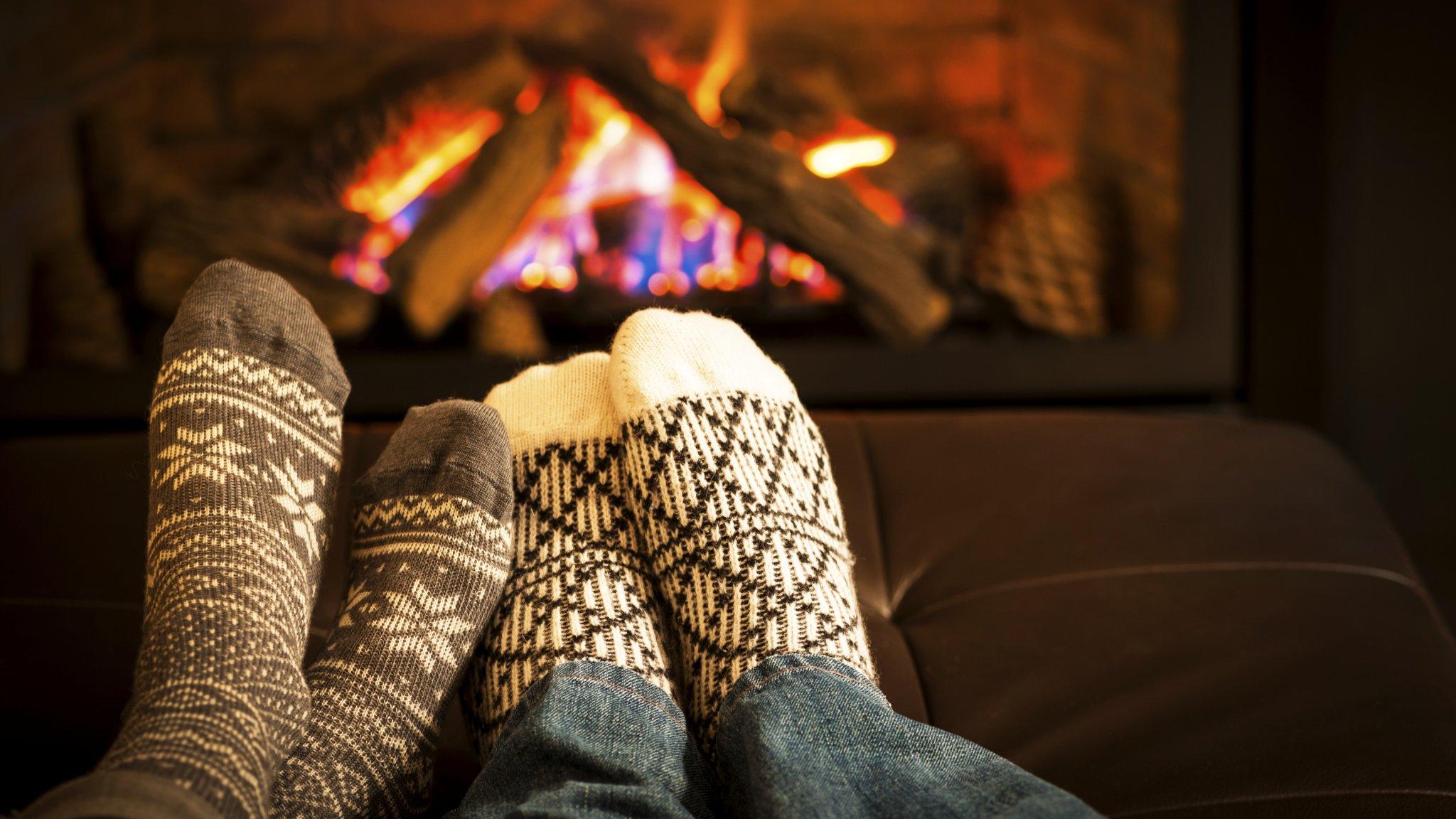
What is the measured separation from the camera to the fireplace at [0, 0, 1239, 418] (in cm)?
138

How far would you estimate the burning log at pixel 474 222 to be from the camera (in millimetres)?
1364

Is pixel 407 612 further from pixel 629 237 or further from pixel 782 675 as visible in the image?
pixel 629 237

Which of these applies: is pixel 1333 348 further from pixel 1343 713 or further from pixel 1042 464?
pixel 1343 713

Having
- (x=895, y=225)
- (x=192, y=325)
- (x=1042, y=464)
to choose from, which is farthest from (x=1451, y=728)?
(x=895, y=225)

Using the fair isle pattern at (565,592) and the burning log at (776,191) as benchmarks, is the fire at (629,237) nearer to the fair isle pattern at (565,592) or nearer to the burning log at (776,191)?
the burning log at (776,191)

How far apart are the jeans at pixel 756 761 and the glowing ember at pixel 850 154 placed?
0.98m

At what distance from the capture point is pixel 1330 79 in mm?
1392

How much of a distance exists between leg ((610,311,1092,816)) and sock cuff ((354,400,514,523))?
0.30 ft

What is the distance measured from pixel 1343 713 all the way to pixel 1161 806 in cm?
14

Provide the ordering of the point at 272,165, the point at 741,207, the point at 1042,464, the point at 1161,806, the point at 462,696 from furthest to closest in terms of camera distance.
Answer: the point at 272,165, the point at 741,207, the point at 1042,464, the point at 462,696, the point at 1161,806

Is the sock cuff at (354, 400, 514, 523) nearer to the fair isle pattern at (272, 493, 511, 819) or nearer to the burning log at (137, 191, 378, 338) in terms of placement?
the fair isle pattern at (272, 493, 511, 819)

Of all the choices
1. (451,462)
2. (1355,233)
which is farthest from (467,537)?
(1355,233)

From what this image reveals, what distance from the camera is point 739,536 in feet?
2.48

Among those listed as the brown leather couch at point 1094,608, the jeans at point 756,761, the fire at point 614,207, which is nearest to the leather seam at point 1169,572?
Answer: the brown leather couch at point 1094,608
